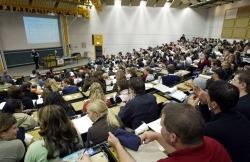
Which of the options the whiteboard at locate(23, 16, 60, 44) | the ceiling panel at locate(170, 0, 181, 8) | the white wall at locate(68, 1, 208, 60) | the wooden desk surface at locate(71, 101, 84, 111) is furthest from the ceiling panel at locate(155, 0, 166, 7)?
the wooden desk surface at locate(71, 101, 84, 111)

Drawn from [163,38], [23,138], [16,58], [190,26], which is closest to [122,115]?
[23,138]

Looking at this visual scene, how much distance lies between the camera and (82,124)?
2213mm

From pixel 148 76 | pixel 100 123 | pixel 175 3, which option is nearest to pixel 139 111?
pixel 100 123

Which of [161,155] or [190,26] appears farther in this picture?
[190,26]

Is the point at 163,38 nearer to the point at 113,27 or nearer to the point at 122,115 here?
the point at 113,27

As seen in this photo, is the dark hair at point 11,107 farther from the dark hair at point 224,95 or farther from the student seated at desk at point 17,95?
the dark hair at point 224,95

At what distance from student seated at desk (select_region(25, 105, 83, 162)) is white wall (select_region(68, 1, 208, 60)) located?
1342 centimetres

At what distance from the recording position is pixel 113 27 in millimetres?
14609

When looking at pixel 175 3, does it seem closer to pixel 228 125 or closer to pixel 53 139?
pixel 228 125

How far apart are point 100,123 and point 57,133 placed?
1.55ft

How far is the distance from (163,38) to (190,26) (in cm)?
341

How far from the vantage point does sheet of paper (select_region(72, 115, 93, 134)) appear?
210cm

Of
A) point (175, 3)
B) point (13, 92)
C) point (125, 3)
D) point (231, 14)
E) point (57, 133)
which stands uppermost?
point (175, 3)

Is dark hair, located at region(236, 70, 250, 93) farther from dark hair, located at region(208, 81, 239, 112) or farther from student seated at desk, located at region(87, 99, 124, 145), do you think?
student seated at desk, located at region(87, 99, 124, 145)
